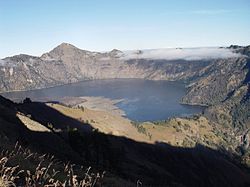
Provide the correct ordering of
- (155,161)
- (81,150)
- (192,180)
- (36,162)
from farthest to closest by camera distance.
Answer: (155,161) → (192,180) → (81,150) → (36,162)

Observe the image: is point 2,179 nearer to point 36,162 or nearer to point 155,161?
point 36,162

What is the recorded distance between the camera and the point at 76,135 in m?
102

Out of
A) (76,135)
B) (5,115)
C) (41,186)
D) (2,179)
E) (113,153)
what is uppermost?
(2,179)

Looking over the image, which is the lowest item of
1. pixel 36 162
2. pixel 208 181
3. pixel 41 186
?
pixel 208 181

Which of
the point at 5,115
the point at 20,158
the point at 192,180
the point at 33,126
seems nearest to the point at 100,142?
the point at 33,126

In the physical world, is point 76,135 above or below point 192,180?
above

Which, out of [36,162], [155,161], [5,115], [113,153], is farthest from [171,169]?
[36,162]

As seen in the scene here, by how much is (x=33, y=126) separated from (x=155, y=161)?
101 m

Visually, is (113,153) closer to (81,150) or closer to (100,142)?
(100,142)

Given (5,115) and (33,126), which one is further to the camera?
(33,126)

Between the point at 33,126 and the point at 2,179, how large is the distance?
10271 cm

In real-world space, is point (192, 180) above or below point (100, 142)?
below

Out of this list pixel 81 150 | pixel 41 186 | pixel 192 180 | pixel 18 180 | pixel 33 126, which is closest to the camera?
pixel 41 186

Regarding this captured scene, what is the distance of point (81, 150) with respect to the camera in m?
99.9
